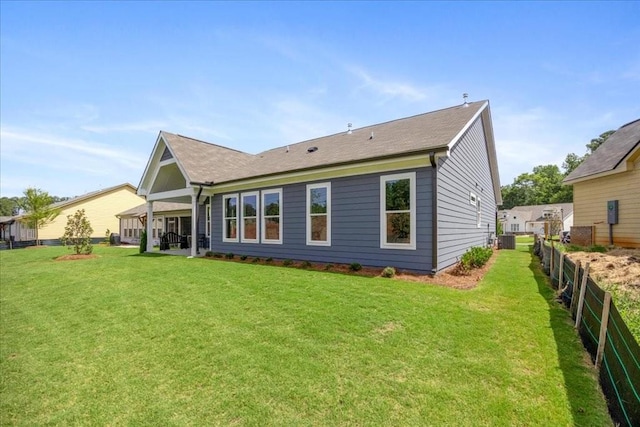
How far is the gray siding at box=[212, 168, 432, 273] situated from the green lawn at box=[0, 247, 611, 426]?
4.68 ft

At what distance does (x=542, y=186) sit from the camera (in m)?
66.1

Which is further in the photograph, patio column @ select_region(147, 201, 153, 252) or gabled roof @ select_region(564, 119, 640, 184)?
patio column @ select_region(147, 201, 153, 252)

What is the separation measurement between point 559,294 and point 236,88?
11667mm

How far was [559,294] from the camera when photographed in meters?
5.93

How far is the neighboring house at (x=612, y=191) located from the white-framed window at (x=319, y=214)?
10.5 meters

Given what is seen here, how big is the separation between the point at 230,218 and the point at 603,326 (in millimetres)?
12057

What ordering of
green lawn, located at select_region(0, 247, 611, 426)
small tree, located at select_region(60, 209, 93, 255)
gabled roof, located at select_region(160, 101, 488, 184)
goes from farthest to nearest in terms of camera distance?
small tree, located at select_region(60, 209, 93, 255), gabled roof, located at select_region(160, 101, 488, 184), green lawn, located at select_region(0, 247, 611, 426)

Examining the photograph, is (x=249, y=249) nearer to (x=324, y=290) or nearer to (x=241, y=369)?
(x=324, y=290)

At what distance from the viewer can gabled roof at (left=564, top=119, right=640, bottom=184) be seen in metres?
12.0

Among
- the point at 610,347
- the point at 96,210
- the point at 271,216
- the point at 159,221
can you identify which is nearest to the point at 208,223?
the point at 271,216

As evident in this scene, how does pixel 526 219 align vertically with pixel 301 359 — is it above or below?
above

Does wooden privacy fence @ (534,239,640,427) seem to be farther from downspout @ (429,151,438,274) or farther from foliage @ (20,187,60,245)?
foliage @ (20,187,60,245)

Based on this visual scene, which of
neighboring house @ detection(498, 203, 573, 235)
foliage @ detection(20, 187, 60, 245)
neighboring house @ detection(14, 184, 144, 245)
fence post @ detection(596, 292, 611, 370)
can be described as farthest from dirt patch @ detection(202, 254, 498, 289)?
neighboring house @ detection(498, 203, 573, 235)

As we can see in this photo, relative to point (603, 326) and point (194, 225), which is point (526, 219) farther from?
point (603, 326)
